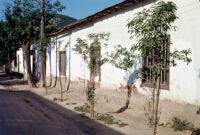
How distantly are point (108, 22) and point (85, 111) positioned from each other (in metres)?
3.90

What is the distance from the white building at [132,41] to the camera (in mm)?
5926

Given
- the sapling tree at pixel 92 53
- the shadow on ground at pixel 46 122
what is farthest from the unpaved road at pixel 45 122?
the sapling tree at pixel 92 53

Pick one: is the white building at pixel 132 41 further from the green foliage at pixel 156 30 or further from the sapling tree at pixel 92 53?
the green foliage at pixel 156 30

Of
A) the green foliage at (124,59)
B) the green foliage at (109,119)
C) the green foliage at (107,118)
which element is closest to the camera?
the green foliage at (124,59)

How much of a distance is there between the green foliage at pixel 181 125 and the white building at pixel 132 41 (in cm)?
56

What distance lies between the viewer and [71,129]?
20.1 feet

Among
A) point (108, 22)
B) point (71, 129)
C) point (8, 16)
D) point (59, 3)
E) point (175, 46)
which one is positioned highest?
point (59, 3)

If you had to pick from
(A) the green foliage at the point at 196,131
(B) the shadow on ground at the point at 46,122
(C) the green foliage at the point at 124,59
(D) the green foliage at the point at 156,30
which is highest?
(D) the green foliage at the point at 156,30

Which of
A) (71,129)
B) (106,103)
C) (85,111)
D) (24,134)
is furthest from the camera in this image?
(106,103)

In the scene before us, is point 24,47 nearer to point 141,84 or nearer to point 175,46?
point 141,84

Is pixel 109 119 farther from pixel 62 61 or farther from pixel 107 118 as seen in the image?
pixel 62 61

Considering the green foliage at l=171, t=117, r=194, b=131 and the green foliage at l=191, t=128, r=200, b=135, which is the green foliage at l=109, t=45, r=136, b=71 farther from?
the green foliage at l=191, t=128, r=200, b=135

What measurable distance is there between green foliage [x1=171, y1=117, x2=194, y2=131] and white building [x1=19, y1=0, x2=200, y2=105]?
56 centimetres

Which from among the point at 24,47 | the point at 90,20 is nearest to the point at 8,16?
the point at 24,47
